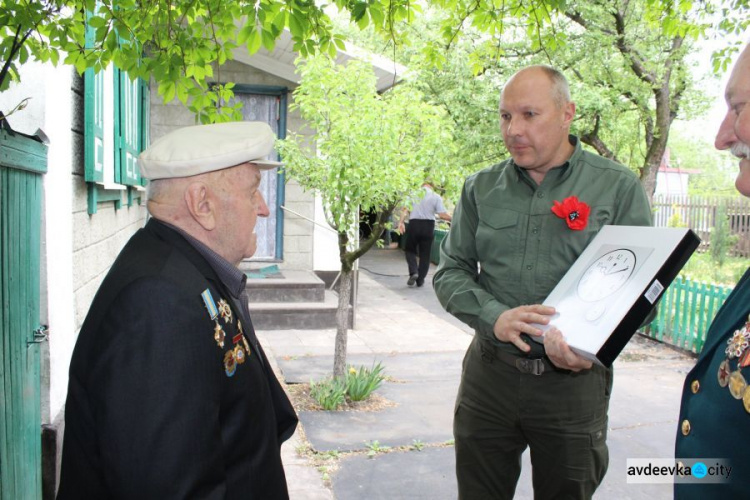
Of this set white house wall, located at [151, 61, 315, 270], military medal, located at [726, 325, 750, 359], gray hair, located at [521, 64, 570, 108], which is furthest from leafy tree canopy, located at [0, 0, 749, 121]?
white house wall, located at [151, 61, 315, 270]

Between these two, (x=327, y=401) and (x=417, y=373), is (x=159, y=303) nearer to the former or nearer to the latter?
(x=327, y=401)

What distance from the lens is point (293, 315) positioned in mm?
8906

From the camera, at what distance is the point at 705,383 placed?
1.63m

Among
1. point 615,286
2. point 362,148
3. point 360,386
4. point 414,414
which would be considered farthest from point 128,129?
point 615,286

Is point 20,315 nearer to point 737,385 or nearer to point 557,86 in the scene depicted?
point 557,86

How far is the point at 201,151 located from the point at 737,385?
143 centimetres

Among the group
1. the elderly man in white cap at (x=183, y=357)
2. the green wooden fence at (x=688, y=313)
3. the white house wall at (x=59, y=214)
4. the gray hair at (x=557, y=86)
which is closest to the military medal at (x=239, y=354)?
the elderly man in white cap at (x=183, y=357)

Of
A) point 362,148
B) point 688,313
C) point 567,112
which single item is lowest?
point 688,313

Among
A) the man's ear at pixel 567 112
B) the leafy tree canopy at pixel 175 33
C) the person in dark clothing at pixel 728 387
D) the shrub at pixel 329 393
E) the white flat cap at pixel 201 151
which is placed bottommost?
the shrub at pixel 329 393

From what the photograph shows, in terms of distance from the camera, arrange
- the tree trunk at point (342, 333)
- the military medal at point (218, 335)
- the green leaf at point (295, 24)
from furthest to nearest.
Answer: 1. the tree trunk at point (342, 333)
2. the green leaf at point (295, 24)
3. the military medal at point (218, 335)

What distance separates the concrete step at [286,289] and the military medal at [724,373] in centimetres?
759

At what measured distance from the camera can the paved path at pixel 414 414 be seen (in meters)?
4.39

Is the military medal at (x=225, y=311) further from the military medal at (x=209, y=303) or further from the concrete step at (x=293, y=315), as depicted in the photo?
the concrete step at (x=293, y=315)

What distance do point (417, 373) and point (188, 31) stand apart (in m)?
4.86
